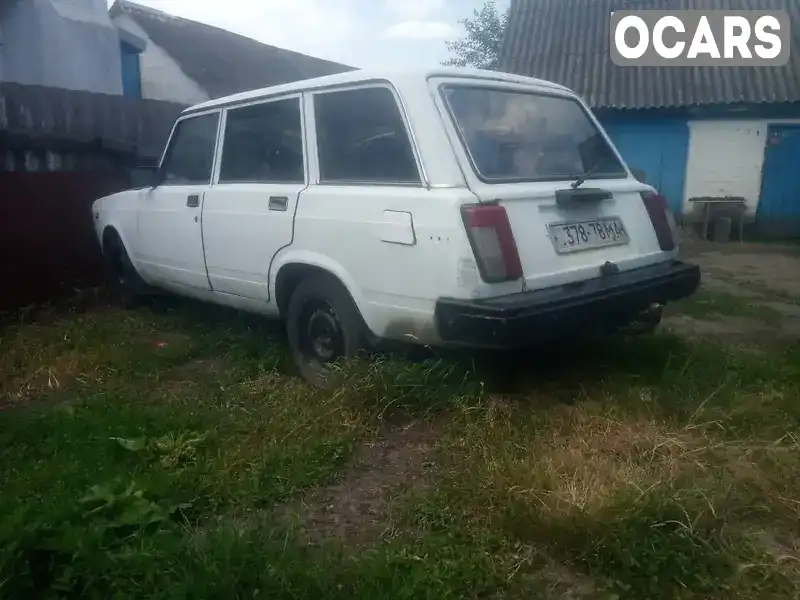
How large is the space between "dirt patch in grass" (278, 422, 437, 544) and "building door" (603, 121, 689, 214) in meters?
11.1

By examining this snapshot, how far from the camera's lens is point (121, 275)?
6.18 meters

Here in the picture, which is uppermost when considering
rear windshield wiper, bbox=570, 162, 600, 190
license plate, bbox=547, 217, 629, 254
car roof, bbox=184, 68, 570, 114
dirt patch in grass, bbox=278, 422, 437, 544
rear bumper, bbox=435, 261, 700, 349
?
car roof, bbox=184, 68, 570, 114

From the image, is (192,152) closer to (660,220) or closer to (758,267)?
(660,220)

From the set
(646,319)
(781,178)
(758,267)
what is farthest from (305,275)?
(781,178)

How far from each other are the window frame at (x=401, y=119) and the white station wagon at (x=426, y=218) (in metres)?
0.01

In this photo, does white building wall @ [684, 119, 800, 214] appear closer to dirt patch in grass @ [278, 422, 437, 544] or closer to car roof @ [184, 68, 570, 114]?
car roof @ [184, 68, 570, 114]

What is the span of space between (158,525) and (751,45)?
49.6ft

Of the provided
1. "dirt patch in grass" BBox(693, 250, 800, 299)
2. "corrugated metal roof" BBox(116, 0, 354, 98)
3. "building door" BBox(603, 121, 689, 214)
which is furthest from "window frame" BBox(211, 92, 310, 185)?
"corrugated metal roof" BBox(116, 0, 354, 98)

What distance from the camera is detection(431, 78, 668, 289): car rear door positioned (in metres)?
3.44

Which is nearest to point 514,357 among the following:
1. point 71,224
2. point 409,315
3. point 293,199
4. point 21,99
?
point 409,315

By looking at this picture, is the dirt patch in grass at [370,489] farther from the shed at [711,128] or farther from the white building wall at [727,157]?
the white building wall at [727,157]

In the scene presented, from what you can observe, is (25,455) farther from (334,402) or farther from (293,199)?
(293,199)

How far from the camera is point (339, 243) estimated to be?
3.77 metres

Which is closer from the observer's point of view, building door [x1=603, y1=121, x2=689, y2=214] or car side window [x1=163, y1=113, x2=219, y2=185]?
car side window [x1=163, y1=113, x2=219, y2=185]
